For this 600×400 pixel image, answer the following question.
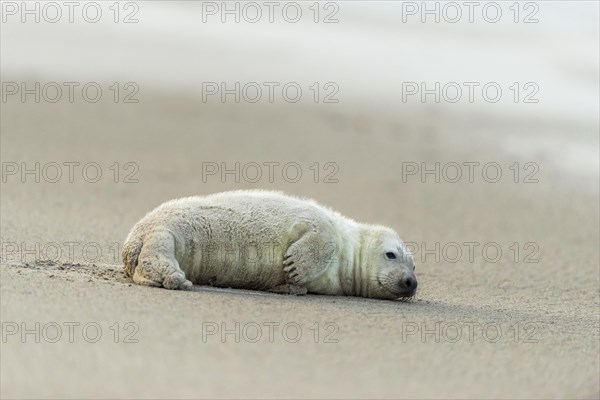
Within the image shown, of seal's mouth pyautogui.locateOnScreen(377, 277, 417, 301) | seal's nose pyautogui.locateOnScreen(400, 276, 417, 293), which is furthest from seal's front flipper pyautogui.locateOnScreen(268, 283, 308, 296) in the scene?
seal's nose pyautogui.locateOnScreen(400, 276, 417, 293)

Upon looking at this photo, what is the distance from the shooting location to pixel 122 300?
668cm

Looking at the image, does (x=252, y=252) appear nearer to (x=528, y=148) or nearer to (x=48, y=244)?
(x=48, y=244)

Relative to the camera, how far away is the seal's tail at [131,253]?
7.41 metres

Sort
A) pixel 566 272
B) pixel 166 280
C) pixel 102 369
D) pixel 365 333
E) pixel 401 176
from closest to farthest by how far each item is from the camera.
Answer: pixel 102 369 < pixel 365 333 < pixel 166 280 < pixel 566 272 < pixel 401 176

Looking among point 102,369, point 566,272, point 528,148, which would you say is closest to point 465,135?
point 528,148

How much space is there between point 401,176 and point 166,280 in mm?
6328

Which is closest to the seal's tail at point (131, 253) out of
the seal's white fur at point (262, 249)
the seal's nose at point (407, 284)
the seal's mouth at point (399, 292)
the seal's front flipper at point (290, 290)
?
the seal's white fur at point (262, 249)

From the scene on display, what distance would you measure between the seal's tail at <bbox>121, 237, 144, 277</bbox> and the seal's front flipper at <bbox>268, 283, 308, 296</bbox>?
948mm

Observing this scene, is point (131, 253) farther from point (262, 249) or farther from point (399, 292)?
point (399, 292)

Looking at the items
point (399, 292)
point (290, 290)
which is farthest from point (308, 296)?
point (399, 292)

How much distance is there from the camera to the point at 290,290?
25.0 ft

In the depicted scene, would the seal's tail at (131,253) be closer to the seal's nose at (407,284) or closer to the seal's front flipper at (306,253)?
the seal's front flipper at (306,253)

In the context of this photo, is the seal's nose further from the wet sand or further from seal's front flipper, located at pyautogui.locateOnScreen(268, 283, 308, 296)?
seal's front flipper, located at pyautogui.locateOnScreen(268, 283, 308, 296)

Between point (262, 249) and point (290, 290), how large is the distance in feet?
1.10
